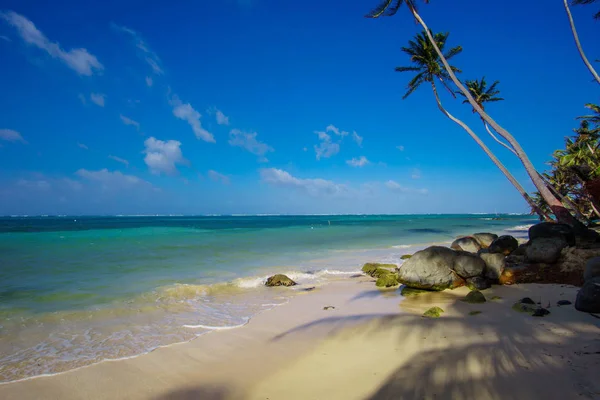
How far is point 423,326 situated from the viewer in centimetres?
642

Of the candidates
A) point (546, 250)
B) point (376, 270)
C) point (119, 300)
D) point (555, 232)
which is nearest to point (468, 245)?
point (555, 232)

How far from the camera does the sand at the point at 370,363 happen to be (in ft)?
13.0

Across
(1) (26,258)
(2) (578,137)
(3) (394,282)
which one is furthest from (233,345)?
(2) (578,137)

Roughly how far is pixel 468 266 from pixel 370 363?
6.70m

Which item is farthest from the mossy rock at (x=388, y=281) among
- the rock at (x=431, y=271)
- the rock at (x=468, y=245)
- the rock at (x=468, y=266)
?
the rock at (x=468, y=245)

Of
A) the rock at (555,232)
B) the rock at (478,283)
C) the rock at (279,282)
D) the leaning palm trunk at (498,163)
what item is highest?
the leaning palm trunk at (498,163)

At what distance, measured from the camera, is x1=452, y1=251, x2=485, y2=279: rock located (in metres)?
9.84

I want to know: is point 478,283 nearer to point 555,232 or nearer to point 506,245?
point 555,232

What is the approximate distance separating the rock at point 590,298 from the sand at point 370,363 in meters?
0.23

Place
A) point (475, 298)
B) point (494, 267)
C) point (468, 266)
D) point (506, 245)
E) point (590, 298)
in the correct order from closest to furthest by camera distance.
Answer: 1. point (590, 298)
2. point (475, 298)
3. point (468, 266)
4. point (494, 267)
5. point (506, 245)

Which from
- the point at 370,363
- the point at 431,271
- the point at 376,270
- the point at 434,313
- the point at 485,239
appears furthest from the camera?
the point at 485,239

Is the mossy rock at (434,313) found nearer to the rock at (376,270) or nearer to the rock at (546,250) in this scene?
the rock at (376,270)

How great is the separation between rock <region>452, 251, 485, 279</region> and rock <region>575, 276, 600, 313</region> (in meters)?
3.36

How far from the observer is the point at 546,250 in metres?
10.5
